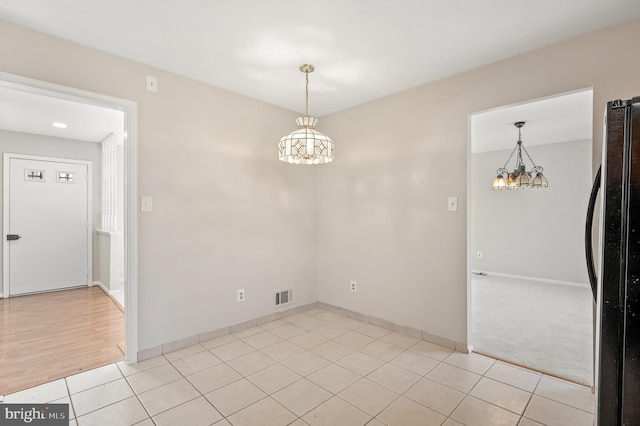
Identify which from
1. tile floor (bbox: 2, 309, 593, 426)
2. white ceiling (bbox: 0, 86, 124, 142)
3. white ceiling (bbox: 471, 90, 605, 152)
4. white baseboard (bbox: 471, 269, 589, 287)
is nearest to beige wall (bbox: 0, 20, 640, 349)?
tile floor (bbox: 2, 309, 593, 426)

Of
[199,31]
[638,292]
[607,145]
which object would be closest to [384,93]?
[199,31]

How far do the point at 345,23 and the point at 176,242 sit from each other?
2.25m

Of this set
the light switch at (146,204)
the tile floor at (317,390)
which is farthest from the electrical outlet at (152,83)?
the tile floor at (317,390)

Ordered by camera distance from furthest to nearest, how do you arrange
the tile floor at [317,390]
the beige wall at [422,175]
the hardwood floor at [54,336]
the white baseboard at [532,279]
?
1. the white baseboard at [532,279]
2. the hardwood floor at [54,336]
3. the beige wall at [422,175]
4. the tile floor at [317,390]

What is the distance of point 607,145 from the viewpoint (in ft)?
3.58

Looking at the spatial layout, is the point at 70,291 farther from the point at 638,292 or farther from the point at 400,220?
the point at 638,292

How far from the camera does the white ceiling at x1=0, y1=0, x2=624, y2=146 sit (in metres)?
1.90

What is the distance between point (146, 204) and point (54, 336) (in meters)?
1.86

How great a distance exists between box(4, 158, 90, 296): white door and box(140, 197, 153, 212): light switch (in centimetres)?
353

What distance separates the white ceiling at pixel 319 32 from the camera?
6.23ft

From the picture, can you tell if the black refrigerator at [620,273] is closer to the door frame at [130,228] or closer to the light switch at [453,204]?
the light switch at [453,204]

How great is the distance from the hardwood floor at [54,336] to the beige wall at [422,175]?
8.01ft

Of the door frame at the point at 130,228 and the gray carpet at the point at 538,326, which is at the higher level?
the door frame at the point at 130,228

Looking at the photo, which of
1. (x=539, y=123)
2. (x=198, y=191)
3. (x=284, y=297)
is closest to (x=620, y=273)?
(x=198, y=191)
